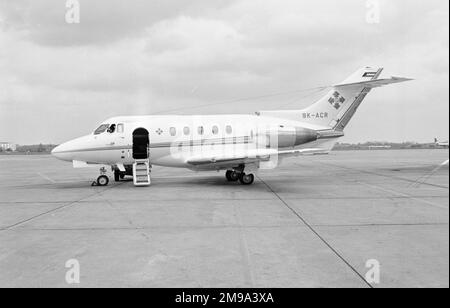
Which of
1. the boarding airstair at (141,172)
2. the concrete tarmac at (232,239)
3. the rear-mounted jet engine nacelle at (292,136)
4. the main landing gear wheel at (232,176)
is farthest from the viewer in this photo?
the main landing gear wheel at (232,176)

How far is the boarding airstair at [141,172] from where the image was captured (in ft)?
53.2

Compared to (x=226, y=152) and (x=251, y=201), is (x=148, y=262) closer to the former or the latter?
(x=251, y=201)

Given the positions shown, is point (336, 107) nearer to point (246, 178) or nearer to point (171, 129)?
point (246, 178)

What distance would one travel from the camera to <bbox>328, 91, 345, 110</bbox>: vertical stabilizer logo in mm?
18891

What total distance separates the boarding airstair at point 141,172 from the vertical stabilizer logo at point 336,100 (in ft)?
30.1

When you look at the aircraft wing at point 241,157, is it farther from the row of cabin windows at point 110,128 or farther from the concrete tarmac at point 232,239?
the row of cabin windows at point 110,128

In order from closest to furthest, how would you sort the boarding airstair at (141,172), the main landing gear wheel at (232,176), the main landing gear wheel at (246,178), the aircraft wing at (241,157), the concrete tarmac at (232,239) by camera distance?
the concrete tarmac at (232,239), the aircraft wing at (241,157), the boarding airstair at (141,172), the main landing gear wheel at (246,178), the main landing gear wheel at (232,176)

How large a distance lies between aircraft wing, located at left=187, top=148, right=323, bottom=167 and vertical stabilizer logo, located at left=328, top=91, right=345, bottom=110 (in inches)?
160

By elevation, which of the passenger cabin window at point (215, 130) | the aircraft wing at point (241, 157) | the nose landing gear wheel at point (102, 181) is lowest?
the nose landing gear wheel at point (102, 181)

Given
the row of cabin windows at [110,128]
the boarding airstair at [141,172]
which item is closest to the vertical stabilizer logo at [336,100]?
the boarding airstair at [141,172]

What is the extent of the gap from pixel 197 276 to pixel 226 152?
12121 mm

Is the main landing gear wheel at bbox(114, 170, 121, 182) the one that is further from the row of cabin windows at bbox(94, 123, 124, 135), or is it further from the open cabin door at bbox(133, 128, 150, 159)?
the row of cabin windows at bbox(94, 123, 124, 135)

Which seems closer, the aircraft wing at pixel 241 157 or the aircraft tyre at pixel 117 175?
the aircraft wing at pixel 241 157

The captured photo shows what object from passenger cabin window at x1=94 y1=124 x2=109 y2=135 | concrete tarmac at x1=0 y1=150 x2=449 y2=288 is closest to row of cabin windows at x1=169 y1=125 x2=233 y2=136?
passenger cabin window at x1=94 y1=124 x2=109 y2=135
